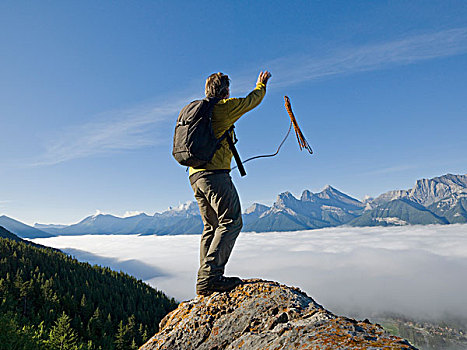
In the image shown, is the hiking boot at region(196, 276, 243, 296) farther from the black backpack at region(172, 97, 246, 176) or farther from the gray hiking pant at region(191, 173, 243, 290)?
the black backpack at region(172, 97, 246, 176)

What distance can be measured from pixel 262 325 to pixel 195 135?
348cm

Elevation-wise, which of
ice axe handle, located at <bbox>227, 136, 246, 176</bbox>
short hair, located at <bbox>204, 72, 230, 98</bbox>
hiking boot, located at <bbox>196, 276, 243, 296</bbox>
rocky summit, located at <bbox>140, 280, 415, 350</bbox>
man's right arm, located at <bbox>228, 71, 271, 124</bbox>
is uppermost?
short hair, located at <bbox>204, 72, 230, 98</bbox>

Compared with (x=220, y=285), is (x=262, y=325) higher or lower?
lower

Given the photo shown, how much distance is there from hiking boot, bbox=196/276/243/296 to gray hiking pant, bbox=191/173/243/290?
0.09 metres

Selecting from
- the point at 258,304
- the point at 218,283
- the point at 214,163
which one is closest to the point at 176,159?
the point at 214,163

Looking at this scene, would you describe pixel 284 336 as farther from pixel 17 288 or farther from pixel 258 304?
pixel 17 288

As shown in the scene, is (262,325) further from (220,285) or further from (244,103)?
(244,103)

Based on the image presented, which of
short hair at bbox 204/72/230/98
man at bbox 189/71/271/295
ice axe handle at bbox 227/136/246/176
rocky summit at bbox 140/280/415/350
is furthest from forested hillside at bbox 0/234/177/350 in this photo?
short hair at bbox 204/72/230/98

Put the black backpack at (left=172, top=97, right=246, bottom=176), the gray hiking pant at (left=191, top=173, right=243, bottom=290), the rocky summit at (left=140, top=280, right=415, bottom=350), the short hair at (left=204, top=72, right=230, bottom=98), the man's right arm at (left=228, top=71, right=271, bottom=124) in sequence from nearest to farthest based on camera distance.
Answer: the rocky summit at (left=140, top=280, right=415, bottom=350), the black backpack at (left=172, top=97, right=246, bottom=176), the man's right arm at (left=228, top=71, right=271, bottom=124), the gray hiking pant at (left=191, top=173, right=243, bottom=290), the short hair at (left=204, top=72, right=230, bottom=98)

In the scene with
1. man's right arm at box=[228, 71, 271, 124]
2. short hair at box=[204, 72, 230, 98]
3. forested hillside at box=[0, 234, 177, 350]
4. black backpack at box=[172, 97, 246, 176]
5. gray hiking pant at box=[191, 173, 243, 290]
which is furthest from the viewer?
forested hillside at box=[0, 234, 177, 350]

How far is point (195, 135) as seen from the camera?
5672 millimetres

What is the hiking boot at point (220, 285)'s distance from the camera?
20.9ft

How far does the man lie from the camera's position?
6.04m

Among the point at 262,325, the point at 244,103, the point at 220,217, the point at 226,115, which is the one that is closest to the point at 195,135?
the point at 226,115
